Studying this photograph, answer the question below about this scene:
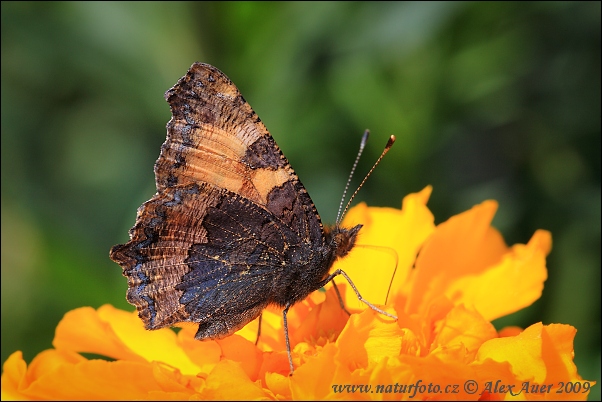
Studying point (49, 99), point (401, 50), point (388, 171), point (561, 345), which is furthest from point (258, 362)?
point (49, 99)

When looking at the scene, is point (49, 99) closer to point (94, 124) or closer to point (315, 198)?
point (94, 124)

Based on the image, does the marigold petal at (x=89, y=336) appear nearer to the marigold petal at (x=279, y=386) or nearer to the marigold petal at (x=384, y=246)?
the marigold petal at (x=279, y=386)

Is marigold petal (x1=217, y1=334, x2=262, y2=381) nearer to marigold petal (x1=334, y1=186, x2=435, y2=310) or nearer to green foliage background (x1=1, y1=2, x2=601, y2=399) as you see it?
marigold petal (x1=334, y1=186, x2=435, y2=310)

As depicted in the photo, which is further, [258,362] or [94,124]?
[94,124]

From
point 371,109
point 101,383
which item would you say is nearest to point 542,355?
point 101,383

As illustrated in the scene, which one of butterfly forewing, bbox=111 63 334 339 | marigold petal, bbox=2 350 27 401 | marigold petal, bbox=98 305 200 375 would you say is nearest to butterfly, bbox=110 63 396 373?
butterfly forewing, bbox=111 63 334 339

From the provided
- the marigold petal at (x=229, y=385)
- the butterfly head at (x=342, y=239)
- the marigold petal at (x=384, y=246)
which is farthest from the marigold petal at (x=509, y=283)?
the marigold petal at (x=229, y=385)
